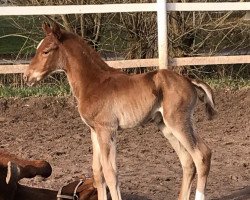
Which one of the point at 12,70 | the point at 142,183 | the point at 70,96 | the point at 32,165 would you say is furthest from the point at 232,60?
the point at 32,165

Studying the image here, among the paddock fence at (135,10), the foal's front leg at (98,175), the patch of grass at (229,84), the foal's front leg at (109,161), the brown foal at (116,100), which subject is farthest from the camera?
the patch of grass at (229,84)

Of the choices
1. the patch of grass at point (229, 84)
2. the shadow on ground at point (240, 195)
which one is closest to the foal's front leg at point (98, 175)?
the shadow on ground at point (240, 195)

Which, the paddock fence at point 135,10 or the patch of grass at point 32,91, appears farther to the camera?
the patch of grass at point 32,91

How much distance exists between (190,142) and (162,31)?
15.9ft

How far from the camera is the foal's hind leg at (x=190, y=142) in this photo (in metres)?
5.31

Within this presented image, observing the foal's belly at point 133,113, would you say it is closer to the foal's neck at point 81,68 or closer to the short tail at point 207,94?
the foal's neck at point 81,68

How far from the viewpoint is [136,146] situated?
316 inches

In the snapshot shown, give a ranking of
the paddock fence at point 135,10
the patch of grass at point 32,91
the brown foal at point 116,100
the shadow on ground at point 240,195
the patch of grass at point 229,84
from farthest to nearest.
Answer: the patch of grass at point 229,84
the patch of grass at point 32,91
the paddock fence at point 135,10
the shadow on ground at point 240,195
the brown foal at point 116,100

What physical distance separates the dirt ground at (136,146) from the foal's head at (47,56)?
1386 mm

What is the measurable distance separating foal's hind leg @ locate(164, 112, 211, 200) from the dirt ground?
0.80 m

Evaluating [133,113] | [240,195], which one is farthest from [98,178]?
[240,195]

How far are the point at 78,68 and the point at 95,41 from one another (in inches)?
288

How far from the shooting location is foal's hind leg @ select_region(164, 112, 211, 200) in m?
5.31

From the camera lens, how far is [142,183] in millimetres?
6574
